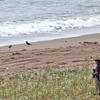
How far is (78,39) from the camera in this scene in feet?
49.5

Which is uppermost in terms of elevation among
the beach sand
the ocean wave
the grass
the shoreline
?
the ocean wave

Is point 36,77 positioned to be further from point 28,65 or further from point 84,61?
point 84,61

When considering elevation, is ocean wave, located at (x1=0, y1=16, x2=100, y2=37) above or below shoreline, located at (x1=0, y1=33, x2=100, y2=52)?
above

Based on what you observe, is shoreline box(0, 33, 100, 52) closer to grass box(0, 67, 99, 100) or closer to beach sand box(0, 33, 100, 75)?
beach sand box(0, 33, 100, 75)

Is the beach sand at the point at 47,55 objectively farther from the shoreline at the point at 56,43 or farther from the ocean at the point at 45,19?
the ocean at the point at 45,19

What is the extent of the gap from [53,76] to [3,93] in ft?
6.02

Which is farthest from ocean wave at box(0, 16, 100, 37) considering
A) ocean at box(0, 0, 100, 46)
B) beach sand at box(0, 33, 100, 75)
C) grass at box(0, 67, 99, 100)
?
grass at box(0, 67, 99, 100)

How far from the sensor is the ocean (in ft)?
55.3

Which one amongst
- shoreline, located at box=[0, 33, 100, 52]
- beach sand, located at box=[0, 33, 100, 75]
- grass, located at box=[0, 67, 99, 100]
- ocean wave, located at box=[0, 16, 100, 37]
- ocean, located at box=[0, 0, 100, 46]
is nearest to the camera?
grass, located at box=[0, 67, 99, 100]

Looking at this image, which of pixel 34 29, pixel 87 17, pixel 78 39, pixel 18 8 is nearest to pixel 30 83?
pixel 78 39

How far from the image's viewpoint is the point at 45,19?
21.9m

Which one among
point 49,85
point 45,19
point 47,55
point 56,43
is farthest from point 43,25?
point 49,85

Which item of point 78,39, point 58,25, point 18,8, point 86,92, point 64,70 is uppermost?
point 18,8

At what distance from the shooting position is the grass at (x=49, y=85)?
7203 millimetres
